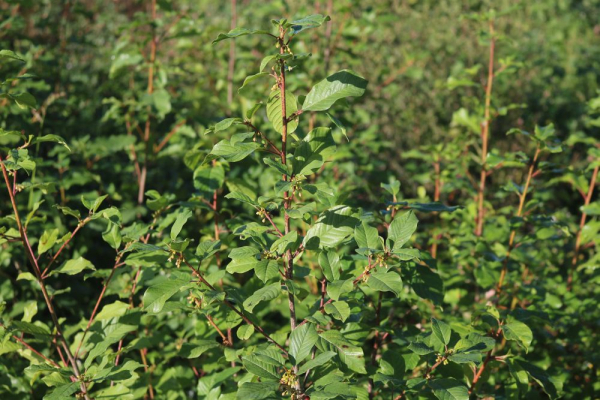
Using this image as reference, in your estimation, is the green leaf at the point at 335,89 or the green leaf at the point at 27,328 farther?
the green leaf at the point at 27,328

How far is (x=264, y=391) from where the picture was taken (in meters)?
1.09

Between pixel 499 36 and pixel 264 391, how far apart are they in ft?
5.82

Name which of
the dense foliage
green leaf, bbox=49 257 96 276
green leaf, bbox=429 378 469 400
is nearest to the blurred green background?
the dense foliage

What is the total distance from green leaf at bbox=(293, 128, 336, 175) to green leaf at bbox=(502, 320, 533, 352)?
55 centimetres

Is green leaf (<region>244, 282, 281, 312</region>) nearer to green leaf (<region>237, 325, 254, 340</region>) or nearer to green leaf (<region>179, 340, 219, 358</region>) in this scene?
green leaf (<region>237, 325, 254, 340</region>)

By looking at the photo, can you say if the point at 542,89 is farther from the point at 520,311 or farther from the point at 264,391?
the point at 264,391

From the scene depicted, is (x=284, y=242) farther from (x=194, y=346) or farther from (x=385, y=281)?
(x=194, y=346)

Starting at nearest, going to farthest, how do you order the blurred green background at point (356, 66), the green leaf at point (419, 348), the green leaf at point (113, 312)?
the green leaf at point (419, 348), the green leaf at point (113, 312), the blurred green background at point (356, 66)

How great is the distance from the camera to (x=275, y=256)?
4.02 feet

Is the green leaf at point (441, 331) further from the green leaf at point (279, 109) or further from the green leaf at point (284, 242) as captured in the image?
the green leaf at point (279, 109)

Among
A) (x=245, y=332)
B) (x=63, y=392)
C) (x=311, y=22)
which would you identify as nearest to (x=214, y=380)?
(x=245, y=332)

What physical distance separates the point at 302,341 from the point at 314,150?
39 centimetres

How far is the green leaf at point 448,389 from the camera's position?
116cm

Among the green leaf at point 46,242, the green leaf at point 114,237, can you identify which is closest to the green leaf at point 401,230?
the green leaf at point 114,237
